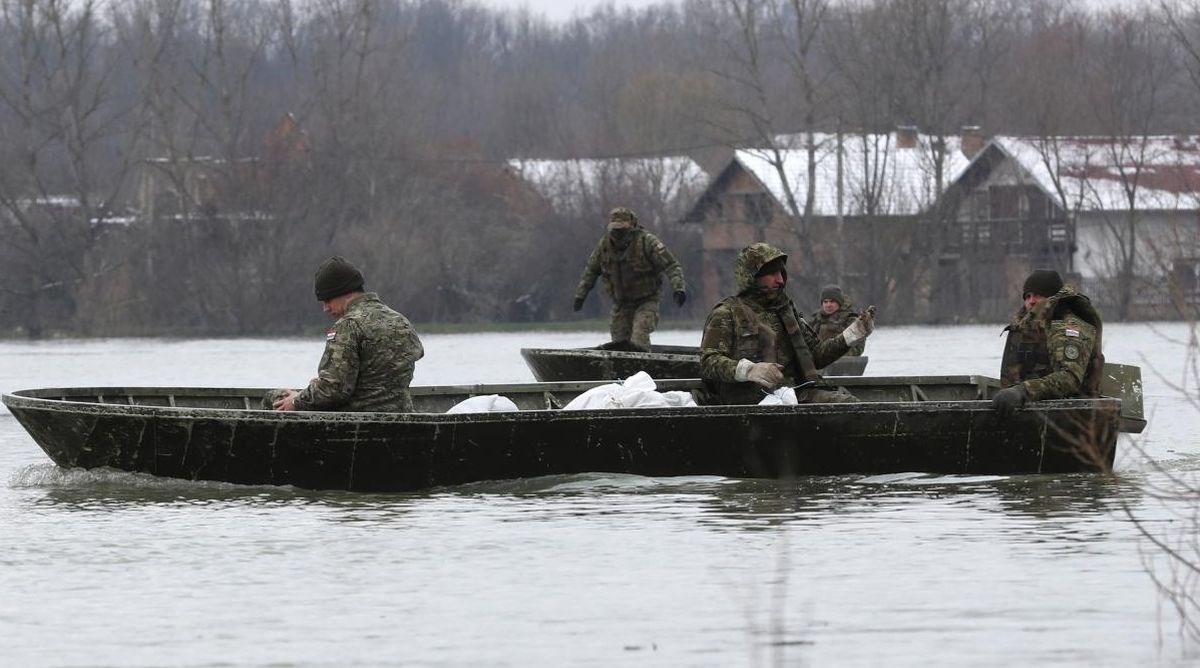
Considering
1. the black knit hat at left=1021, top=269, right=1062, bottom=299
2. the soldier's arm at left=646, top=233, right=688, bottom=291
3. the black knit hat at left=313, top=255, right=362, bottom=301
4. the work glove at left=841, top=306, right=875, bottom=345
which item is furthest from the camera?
the soldier's arm at left=646, top=233, right=688, bottom=291

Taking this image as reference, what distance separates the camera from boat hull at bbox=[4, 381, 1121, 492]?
13.0 meters

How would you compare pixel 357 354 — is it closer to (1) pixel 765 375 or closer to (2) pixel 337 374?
(2) pixel 337 374

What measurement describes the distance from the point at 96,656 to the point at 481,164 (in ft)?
224

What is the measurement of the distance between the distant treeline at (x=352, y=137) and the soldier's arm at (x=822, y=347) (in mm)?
43237

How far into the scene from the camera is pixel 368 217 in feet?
215

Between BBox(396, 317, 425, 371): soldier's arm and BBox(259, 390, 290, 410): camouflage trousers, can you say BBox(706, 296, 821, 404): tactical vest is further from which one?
BBox(259, 390, 290, 410): camouflage trousers

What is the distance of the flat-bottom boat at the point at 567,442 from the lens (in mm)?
12977

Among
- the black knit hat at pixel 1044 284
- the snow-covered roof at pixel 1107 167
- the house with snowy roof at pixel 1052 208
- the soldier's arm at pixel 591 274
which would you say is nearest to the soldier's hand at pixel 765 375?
the black knit hat at pixel 1044 284

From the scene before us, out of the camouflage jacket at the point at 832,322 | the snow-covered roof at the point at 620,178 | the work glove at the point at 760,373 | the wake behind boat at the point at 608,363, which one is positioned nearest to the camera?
the work glove at the point at 760,373

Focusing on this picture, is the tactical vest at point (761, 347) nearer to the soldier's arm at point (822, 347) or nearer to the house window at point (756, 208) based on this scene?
the soldier's arm at point (822, 347)

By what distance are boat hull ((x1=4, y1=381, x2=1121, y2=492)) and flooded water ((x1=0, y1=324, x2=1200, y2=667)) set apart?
4.8 inches

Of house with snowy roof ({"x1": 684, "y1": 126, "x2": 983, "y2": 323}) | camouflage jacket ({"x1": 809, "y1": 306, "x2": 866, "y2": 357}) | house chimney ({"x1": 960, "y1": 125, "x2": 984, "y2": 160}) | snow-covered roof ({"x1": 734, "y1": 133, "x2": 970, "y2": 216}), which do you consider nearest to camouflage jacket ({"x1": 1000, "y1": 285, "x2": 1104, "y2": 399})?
camouflage jacket ({"x1": 809, "y1": 306, "x2": 866, "y2": 357})

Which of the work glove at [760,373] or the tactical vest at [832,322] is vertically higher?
A: the tactical vest at [832,322]

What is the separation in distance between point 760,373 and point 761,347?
0.52m
